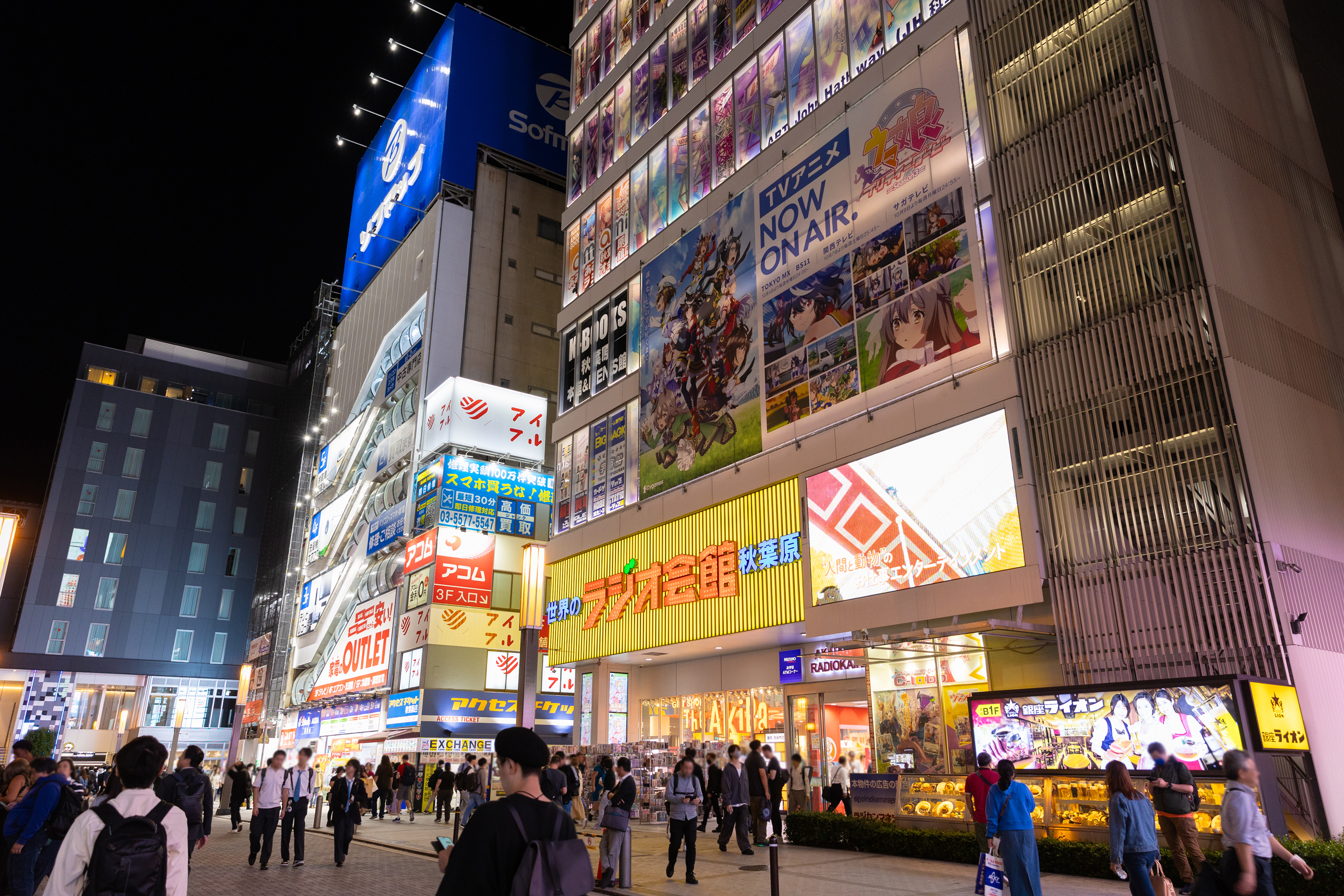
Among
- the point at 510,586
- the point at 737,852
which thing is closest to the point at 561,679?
the point at 510,586

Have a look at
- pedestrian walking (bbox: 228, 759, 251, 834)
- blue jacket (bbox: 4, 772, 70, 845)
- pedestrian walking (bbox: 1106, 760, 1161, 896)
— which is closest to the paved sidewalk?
pedestrian walking (bbox: 228, 759, 251, 834)

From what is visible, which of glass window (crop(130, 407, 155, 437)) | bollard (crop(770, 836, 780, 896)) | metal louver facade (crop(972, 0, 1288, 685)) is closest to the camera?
bollard (crop(770, 836, 780, 896))

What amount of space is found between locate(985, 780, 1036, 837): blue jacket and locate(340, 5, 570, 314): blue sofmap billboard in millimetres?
37470

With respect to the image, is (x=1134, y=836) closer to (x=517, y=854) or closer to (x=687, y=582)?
(x=517, y=854)

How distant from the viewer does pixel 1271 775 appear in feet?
33.1

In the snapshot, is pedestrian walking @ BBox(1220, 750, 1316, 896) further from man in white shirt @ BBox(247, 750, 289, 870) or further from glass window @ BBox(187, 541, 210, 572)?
glass window @ BBox(187, 541, 210, 572)

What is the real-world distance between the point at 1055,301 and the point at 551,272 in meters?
29.4

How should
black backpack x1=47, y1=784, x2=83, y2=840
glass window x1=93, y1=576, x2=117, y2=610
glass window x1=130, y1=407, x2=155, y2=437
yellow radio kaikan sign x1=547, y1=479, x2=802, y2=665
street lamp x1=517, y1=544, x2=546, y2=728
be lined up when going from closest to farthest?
black backpack x1=47, y1=784, x2=83, y2=840 → yellow radio kaikan sign x1=547, y1=479, x2=802, y2=665 → street lamp x1=517, y1=544, x2=546, y2=728 → glass window x1=93, y1=576, x2=117, y2=610 → glass window x1=130, y1=407, x2=155, y2=437

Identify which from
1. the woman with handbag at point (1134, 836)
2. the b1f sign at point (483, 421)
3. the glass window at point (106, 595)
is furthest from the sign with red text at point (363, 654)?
the woman with handbag at point (1134, 836)

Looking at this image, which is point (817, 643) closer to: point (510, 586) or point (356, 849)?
point (356, 849)

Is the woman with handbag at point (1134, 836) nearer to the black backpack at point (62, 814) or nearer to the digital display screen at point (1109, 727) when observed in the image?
the digital display screen at point (1109, 727)

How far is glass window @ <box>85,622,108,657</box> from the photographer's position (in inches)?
2002

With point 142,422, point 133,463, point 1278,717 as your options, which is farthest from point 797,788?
point 142,422

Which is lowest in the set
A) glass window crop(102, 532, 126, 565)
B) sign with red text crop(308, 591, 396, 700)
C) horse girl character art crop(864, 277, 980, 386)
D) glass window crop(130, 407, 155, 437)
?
sign with red text crop(308, 591, 396, 700)
